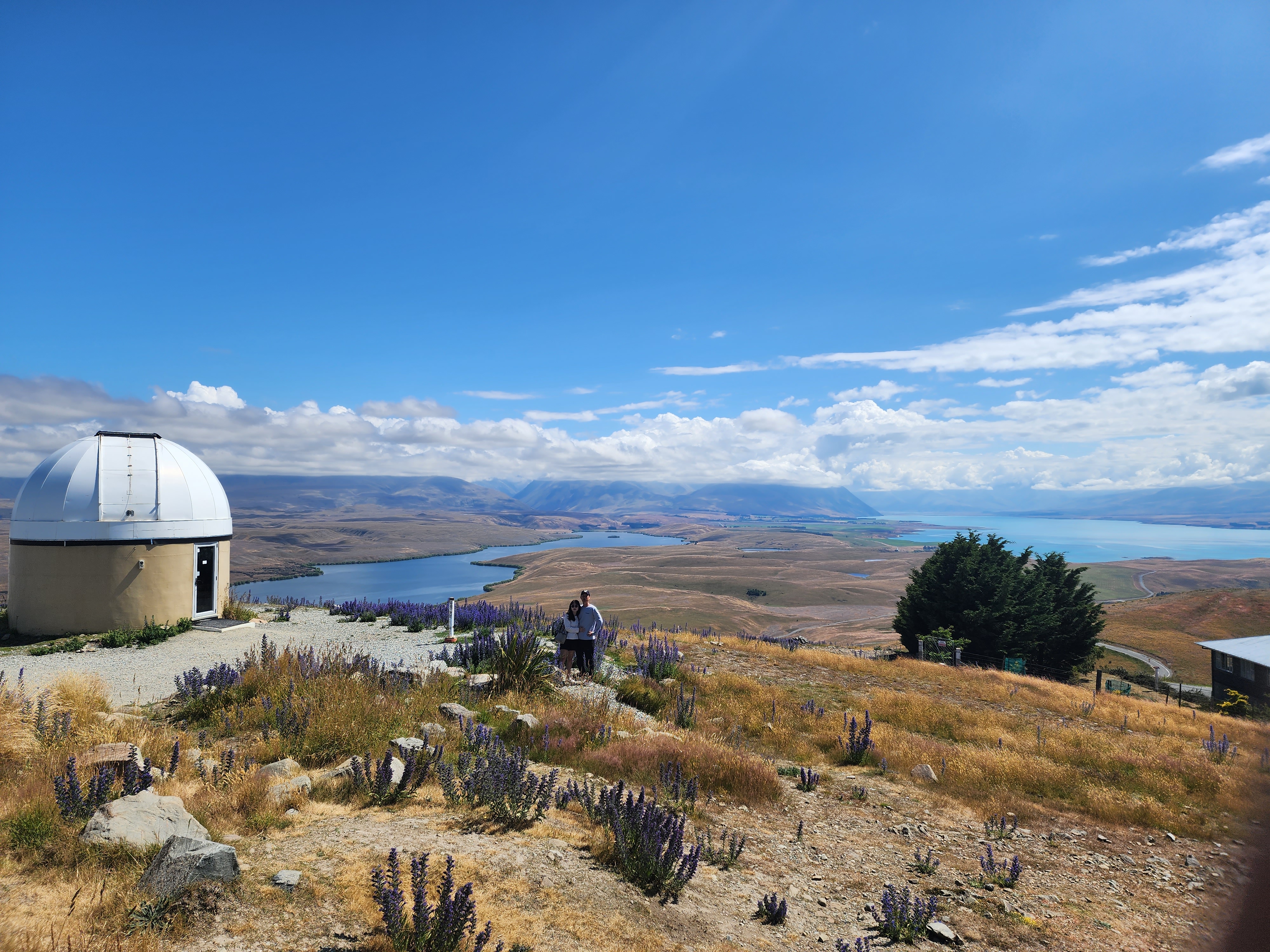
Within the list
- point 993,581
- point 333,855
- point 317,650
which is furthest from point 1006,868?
point 993,581

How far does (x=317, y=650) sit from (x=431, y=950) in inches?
489

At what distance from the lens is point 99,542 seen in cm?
1703

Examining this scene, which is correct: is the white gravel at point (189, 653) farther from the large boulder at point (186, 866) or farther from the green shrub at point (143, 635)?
the large boulder at point (186, 866)

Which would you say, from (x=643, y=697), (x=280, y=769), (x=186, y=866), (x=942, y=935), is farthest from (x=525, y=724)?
(x=942, y=935)

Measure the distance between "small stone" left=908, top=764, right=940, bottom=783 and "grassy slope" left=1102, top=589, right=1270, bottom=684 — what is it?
179 feet

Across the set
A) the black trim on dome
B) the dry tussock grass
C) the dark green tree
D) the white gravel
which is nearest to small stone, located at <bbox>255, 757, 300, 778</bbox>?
the white gravel

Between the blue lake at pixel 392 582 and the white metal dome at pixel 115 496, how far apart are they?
60.5 m

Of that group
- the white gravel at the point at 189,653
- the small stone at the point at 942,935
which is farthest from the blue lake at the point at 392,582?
the small stone at the point at 942,935

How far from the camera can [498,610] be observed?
20.5 meters

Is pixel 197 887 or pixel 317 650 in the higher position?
pixel 197 887

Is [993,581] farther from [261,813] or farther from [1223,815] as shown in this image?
[261,813]

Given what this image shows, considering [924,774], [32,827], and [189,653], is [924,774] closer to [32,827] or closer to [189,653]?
[32,827]

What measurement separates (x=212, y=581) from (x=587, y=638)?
1400cm

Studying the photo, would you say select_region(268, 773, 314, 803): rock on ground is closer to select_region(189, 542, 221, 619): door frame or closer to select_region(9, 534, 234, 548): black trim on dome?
select_region(9, 534, 234, 548): black trim on dome
